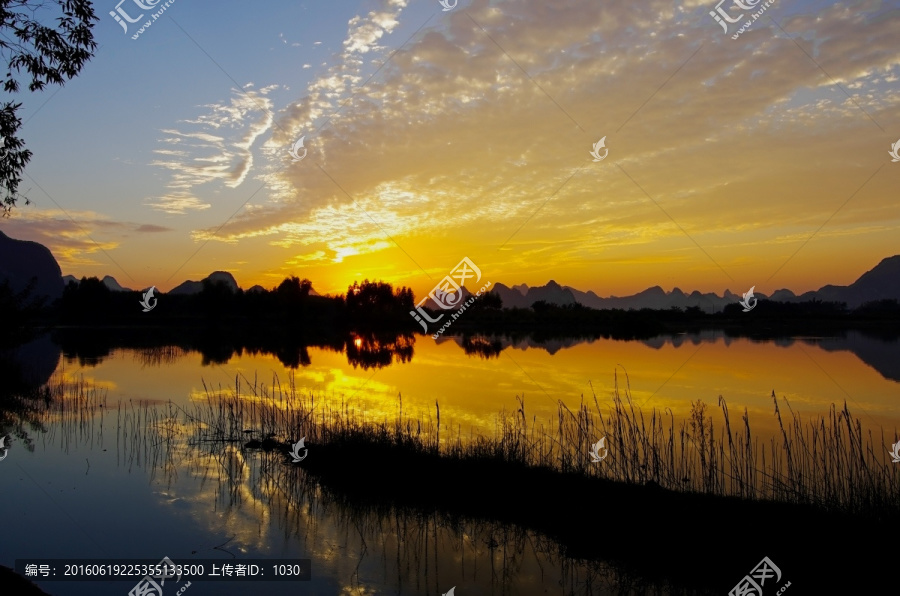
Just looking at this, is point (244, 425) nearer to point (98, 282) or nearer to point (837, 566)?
point (837, 566)

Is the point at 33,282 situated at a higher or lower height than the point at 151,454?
higher

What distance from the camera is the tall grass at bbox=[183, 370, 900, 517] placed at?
7719 mm

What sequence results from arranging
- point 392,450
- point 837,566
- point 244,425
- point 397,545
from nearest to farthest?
point 837,566
point 397,545
point 392,450
point 244,425

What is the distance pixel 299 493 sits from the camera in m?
9.02

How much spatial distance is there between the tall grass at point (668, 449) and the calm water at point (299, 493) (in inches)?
45.3

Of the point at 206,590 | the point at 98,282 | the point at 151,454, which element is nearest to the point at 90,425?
the point at 151,454

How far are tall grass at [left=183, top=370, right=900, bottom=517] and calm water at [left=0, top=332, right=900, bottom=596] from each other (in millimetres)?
1151

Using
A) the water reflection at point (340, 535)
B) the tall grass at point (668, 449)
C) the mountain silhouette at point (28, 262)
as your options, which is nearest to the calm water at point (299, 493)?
the water reflection at point (340, 535)

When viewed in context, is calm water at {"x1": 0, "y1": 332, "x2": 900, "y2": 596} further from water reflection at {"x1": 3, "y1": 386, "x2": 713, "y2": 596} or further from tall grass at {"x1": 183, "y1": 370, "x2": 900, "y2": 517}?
tall grass at {"x1": 183, "y1": 370, "x2": 900, "y2": 517}

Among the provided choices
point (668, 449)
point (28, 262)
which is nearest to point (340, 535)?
A: point (668, 449)

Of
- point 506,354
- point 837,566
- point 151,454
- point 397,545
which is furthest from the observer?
point 506,354

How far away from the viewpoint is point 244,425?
13.5 m

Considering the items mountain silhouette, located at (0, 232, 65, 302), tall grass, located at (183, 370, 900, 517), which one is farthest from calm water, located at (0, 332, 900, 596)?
mountain silhouette, located at (0, 232, 65, 302)

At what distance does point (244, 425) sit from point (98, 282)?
86303mm
